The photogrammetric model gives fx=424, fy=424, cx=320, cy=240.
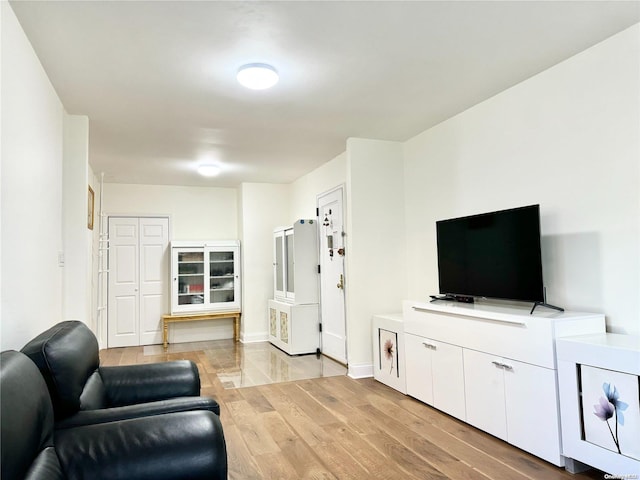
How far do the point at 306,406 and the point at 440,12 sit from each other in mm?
3008

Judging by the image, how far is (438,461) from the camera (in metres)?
2.52

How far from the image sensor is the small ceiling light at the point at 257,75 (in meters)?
2.77

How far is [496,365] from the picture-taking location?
2.78m

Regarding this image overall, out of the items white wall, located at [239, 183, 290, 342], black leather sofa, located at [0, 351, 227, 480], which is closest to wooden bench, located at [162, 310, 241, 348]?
white wall, located at [239, 183, 290, 342]

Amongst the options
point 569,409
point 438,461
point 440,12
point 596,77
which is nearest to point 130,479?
point 438,461

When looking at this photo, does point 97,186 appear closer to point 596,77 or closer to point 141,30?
point 141,30

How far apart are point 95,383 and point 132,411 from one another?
604mm

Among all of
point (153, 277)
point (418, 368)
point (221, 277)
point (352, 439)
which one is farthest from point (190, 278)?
point (352, 439)

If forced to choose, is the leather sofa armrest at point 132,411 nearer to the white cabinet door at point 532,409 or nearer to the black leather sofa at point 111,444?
the black leather sofa at point 111,444

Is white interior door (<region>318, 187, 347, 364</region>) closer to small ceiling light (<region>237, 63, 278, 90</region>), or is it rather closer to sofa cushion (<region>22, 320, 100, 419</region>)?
small ceiling light (<region>237, 63, 278, 90</region>)

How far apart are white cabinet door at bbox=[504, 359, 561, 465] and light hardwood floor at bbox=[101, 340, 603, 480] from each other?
83 millimetres

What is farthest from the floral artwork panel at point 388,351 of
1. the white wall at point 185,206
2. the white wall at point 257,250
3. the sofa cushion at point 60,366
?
the white wall at point 185,206

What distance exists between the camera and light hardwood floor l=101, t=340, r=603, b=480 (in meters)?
2.42

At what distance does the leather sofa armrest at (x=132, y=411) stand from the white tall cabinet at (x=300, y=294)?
11.9 ft
